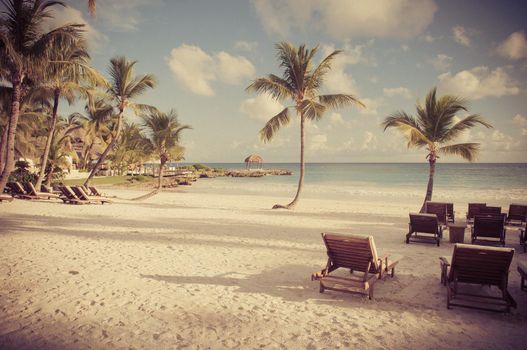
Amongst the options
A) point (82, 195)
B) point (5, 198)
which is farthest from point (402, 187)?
point (5, 198)

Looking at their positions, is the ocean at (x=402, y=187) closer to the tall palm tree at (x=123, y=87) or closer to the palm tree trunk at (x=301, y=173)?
the palm tree trunk at (x=301, y=173)

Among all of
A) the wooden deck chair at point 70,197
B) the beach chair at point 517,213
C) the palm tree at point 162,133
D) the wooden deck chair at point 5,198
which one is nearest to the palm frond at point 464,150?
the beach chair at point 517,213

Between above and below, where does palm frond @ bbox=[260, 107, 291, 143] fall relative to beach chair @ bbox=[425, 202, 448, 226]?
above

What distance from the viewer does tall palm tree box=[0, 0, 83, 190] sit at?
1062cm

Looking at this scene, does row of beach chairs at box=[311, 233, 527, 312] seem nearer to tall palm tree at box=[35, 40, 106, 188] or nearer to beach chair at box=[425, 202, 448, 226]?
beach chair at box=[425, 202, 448, 226]

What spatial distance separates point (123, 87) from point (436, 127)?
670 inches

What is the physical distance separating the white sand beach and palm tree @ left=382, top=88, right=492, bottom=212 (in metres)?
5.40

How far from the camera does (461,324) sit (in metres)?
3.60

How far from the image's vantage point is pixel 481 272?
3980 mm

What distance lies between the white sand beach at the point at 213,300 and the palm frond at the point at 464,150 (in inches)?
198

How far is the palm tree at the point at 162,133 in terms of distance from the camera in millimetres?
18891

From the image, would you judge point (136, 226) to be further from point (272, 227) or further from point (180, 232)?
point (272, 227)

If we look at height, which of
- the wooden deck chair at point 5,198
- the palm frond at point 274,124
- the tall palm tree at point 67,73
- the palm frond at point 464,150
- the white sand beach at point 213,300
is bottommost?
the white sand beach at point 213,300

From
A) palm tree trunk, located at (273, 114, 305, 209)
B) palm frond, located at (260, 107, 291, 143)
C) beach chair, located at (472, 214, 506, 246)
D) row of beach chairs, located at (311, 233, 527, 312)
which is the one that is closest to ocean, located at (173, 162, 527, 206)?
palm tree trunk, located at (273, 114, 305, 209)
